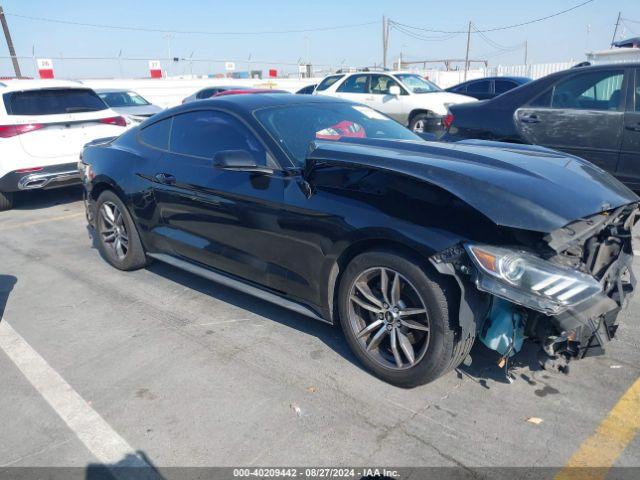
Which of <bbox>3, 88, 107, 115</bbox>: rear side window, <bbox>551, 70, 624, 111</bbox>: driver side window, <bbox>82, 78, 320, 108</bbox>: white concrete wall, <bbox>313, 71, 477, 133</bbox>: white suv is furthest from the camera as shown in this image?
<bbox>82, 78, 320, 108</bbox>: white concrete wall

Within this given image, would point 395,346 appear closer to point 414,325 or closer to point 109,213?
point 414,325

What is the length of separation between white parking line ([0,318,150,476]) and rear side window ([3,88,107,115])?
4645 millimetres

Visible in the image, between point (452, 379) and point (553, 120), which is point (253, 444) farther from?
point (553, 120)

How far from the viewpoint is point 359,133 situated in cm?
412

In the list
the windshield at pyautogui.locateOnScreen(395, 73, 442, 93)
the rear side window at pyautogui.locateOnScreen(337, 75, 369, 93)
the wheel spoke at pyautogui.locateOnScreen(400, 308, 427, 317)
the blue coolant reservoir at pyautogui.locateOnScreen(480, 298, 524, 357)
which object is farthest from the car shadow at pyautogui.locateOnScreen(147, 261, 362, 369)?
the rear side window at pyautogui.locateOnScreen(337, 75, 369, 93)

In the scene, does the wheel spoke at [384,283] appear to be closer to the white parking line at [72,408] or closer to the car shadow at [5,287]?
the white parking line at [72,408]

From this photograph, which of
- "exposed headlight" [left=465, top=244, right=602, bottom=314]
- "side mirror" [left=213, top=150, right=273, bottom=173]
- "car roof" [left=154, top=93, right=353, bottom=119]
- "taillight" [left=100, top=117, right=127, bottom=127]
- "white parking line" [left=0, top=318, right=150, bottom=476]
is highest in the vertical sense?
"car roof" [left=154, top=93, right=353, bottom=119]

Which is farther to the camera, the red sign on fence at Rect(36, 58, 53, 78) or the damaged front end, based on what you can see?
the red sign on fence at Rect(36, 58, 53, 78)

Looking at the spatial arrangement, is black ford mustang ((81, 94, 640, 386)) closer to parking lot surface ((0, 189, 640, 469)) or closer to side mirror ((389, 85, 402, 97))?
parking lot surface ((0, 189, 640, 469))

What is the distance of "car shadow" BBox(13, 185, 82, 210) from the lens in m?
8.32

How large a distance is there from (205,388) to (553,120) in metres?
4.93

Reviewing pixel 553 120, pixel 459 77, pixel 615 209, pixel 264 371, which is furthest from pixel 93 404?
pixel 459 77

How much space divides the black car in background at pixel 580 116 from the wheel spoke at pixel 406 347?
2.80 m

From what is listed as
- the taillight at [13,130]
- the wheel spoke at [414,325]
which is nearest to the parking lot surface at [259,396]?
the wheel spoke at [414,325]
